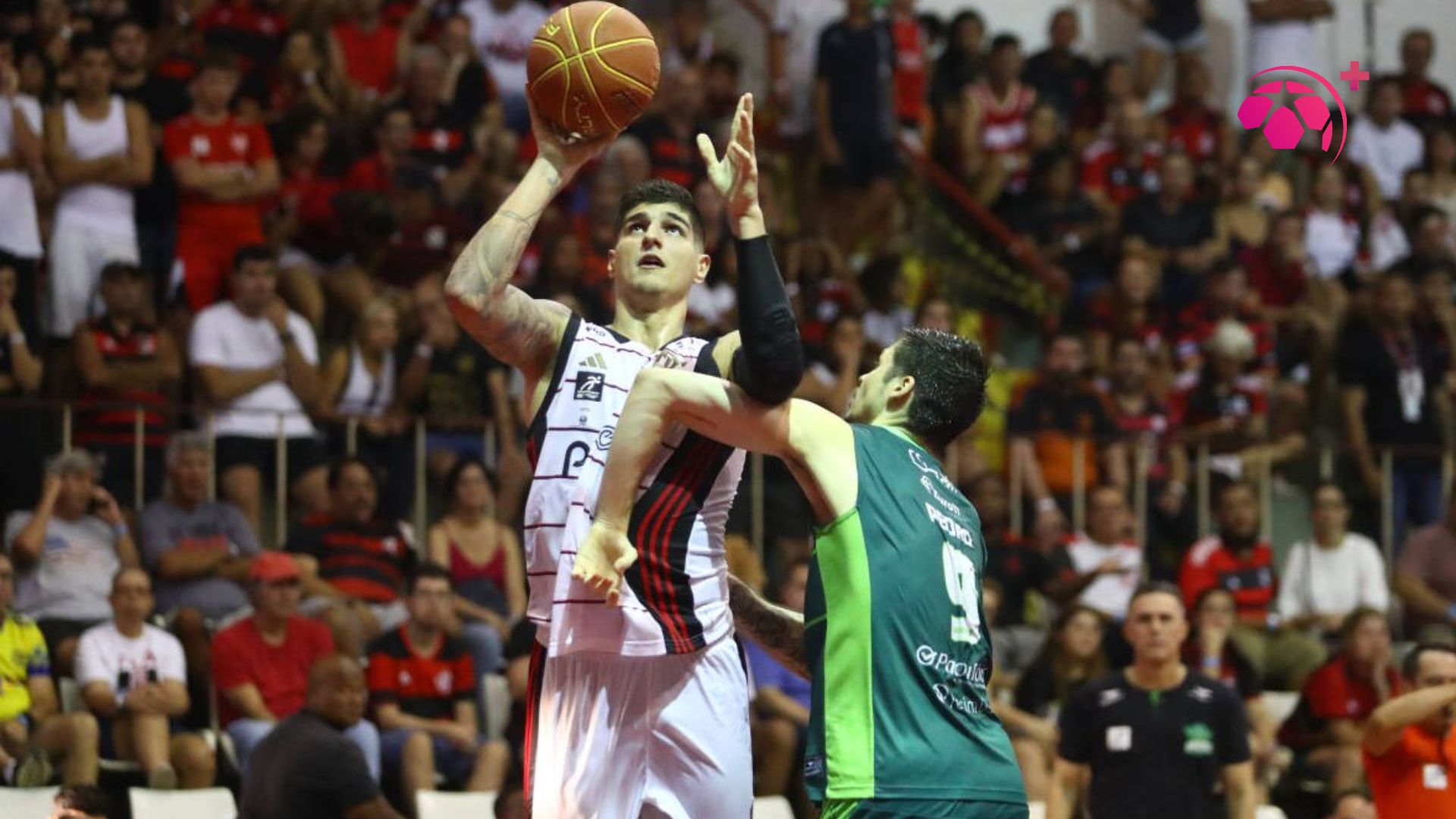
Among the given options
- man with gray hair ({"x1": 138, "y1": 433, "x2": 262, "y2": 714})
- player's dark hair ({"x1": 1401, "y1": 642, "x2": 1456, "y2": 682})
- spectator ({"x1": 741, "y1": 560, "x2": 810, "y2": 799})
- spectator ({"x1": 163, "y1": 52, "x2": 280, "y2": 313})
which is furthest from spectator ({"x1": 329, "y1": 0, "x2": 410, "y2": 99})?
player's dark hair ({"x1": 1401, "y1": 642, "x2": 1456, "y2": 682})

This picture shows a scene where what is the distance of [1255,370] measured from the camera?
1617 cm

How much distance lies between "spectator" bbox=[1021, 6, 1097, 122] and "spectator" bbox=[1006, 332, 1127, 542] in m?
4.17

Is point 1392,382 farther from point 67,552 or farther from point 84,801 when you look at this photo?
point 84,801

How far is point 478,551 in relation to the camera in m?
12.5

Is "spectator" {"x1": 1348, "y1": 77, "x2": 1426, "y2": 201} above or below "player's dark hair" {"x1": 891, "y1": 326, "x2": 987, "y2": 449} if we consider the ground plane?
above

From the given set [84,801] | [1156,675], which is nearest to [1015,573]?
[1156,675]

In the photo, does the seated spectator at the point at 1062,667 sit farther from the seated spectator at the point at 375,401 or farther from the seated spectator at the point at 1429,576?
the seated spectator at the point at 375,401

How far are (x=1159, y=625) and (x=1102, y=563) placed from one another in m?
4.37

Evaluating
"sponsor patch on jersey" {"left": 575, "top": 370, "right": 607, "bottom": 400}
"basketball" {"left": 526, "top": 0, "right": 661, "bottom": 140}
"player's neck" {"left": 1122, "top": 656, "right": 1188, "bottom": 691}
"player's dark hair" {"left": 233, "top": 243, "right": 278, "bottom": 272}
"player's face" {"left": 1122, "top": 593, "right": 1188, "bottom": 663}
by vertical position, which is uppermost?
"player's dark hair" {"left": 233, "top": 243, "right": 278, "bottom": 272}

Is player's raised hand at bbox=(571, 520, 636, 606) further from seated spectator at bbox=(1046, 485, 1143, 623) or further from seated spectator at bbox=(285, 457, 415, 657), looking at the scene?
seated spectator at bbox=(1046, 485, 1143, 623)

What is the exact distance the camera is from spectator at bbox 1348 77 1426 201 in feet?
62.8

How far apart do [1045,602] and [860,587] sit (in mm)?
8354

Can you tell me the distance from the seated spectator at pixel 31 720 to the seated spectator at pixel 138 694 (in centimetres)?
21

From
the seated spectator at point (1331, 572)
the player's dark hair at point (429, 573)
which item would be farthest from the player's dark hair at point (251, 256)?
the seated spectator at point (1331, 572)
